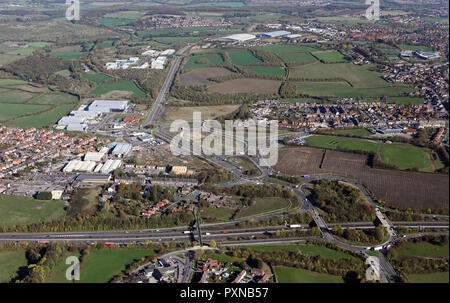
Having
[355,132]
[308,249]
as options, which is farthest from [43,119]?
[308,249]

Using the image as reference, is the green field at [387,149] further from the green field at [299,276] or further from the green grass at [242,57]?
the green grass at [242,57]

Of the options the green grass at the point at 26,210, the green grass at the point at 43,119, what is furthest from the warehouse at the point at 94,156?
the green grass at the point at 43,119

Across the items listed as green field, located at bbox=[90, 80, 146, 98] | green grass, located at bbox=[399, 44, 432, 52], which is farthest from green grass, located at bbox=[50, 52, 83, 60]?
green grass, located at bbox=[399, 44, 432, 52]

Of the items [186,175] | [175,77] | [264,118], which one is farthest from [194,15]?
[186,175]

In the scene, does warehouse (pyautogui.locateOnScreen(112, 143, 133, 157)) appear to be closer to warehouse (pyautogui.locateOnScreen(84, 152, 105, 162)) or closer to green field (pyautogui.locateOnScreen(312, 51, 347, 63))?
warehouse (pyautogui.locateOnScreen(84, 152, 105, 162))

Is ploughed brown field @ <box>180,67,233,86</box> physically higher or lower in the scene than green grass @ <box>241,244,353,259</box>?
higher

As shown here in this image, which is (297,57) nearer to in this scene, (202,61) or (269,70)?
(269,70)

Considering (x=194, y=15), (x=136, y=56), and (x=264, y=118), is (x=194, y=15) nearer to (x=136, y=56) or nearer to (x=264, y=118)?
(x=136, y=56)
